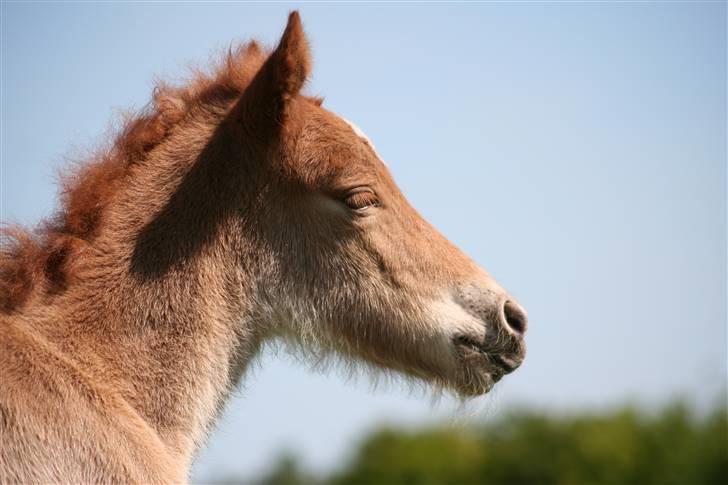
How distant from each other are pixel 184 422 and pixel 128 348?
20.4 inches

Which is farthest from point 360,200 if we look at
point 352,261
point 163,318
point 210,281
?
point 163,318

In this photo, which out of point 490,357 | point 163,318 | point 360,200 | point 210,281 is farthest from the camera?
point 490,357

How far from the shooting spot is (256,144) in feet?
16.7

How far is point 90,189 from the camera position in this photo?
4934 millimetres

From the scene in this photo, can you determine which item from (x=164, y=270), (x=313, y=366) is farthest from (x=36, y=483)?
(x=313, y=366)

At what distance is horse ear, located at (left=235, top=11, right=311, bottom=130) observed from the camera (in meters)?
4.88

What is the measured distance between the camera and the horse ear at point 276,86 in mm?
4879

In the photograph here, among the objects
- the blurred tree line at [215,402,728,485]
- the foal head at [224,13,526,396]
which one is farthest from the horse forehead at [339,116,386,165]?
the blurred tree line at [215,402,728,485]

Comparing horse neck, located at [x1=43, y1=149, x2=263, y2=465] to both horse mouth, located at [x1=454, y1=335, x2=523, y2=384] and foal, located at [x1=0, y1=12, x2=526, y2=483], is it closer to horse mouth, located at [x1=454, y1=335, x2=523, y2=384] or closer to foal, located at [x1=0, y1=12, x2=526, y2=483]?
foal, located at [x1=0, y1=12, x2=526, y2=483]

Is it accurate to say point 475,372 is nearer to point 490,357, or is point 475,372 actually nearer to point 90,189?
point 490,357

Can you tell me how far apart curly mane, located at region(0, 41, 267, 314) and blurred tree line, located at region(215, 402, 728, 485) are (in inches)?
698

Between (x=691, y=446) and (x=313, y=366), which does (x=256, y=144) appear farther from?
(x=691, y=446)

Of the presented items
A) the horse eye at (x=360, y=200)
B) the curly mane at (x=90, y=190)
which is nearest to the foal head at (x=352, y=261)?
the horse eye at (x=360, y=200)

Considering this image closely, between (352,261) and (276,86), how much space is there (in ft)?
3.77
